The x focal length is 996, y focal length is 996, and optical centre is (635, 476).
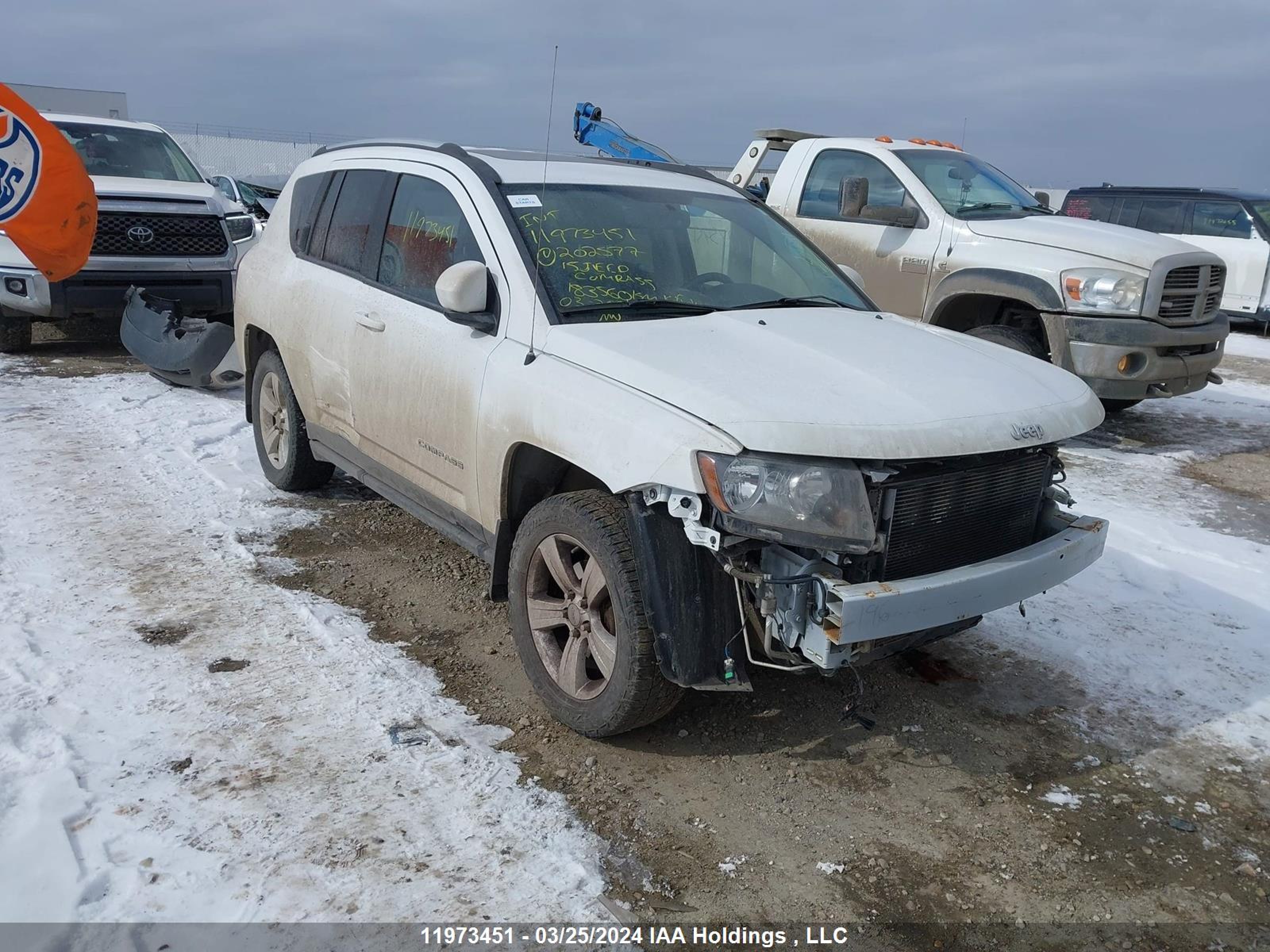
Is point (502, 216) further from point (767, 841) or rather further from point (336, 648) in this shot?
point (767, 841)

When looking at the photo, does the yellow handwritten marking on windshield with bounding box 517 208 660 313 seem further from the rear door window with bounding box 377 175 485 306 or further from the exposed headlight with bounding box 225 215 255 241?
the exposed headlight with bounding box 225 215 255 241

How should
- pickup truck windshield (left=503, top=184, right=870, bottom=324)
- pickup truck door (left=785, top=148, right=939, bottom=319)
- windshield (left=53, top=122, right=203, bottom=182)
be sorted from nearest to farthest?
1. pickup truck windshield (left=503, top=184, right=870, bottom=324)
2. pickup truck door (left=785, top=148, right=939, bottom=319)
3. windshield (left=53, top=122, right=203, bottom=182)

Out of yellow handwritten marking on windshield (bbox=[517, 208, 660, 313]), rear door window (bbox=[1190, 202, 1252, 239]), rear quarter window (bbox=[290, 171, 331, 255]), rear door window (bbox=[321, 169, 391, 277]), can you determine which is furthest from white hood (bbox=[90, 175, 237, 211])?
rear door window (bbox=[1190, 202, 1252, 239])

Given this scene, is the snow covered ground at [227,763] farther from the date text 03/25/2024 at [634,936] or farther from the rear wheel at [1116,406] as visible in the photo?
the rear wheel at [1116,406]

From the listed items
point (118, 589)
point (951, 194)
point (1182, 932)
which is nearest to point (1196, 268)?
point (951, 194)

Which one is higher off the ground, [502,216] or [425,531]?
[502,216]

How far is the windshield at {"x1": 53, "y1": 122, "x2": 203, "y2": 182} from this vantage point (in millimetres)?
9859

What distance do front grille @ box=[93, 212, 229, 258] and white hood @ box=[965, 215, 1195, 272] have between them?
689cm

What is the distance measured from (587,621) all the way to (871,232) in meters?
5.86

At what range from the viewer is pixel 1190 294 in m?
7.39

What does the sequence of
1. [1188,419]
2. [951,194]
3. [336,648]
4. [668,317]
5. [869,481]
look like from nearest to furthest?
[869,481] → [668,317] → [336,648] → [951,194] → [1188,419]

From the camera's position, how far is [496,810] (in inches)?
120

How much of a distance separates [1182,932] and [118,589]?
424cm

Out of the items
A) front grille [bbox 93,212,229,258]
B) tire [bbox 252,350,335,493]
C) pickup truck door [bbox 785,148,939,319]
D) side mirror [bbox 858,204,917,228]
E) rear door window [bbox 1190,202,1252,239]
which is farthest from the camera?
rear door window [bbox 1190,202,1252,239]
